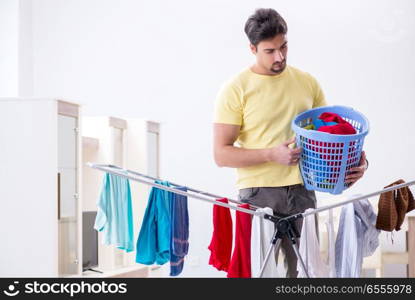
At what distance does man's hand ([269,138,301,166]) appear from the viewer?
2.38m

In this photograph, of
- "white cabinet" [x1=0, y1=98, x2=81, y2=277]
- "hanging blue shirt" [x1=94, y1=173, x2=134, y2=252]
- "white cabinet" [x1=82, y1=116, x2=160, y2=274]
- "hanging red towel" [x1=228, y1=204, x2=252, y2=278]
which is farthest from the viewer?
"white cabinet" [x1=82, y1=116, x2=160, y2=274]

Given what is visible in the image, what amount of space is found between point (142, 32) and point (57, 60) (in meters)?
→ 0.96

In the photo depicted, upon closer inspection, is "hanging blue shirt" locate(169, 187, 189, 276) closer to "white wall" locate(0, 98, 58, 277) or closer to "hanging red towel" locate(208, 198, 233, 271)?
"hanging red towel" locate(208, 198, 233, 271)

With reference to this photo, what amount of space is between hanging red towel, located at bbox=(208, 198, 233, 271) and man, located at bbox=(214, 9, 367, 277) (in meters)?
0.10

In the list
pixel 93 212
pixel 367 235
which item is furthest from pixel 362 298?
pixel 93 212

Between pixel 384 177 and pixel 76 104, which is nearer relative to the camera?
pixel 76 104

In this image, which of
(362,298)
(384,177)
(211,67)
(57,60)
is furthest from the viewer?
(57,60)

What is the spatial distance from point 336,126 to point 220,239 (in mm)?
586

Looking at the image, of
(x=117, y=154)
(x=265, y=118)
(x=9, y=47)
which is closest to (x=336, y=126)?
(x=265, y=118)

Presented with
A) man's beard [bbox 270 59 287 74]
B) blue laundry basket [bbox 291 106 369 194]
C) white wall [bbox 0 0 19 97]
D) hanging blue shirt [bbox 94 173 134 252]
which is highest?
white wall [bbox 0 0 19 97]

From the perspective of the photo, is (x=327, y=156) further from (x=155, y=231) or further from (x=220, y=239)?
(x=155, y=231)

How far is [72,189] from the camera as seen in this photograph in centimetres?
436

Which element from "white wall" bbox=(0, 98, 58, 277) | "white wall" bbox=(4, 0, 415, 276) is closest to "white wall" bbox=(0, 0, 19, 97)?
"white wall" bbox=(4, 0, 415, 276)

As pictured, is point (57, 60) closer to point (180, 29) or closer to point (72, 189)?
point (180, 29)
